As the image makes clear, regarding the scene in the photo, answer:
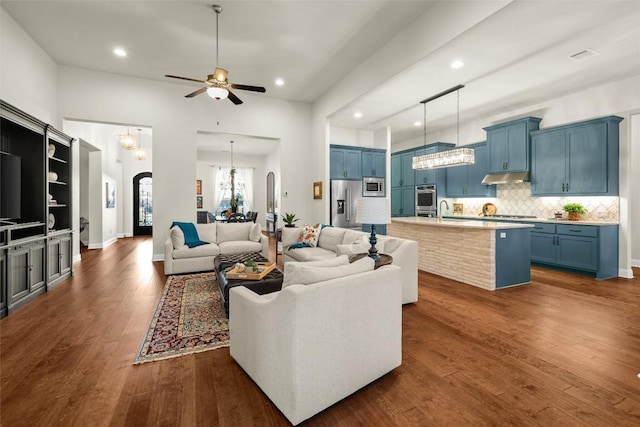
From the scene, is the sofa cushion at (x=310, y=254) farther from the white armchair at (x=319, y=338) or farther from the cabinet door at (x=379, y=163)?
the cabinet door at (x=379, y=163)

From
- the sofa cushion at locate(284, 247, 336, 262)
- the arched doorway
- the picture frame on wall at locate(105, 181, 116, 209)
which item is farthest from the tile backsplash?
the arched doorway

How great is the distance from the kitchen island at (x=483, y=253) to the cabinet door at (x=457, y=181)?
3168 millimetres

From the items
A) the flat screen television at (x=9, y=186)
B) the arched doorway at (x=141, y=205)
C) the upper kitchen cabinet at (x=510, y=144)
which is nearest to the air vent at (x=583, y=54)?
the upper kitchen cabinet at (x=510, y=144)

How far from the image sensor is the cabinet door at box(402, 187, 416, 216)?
8.77 metres

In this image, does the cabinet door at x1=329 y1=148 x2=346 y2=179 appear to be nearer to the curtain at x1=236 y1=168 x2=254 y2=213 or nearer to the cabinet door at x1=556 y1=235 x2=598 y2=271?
the cabinet door at x1=556 y1=235 x2=598 y2=271

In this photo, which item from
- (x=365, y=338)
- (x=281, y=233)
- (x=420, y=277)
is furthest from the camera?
(x=281, y=233)

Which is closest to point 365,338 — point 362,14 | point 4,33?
point 362,14

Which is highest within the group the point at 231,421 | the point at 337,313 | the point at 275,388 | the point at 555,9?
the point at 555,9

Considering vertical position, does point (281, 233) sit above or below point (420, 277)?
above

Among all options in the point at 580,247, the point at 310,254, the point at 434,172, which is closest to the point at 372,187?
the point at 434,172

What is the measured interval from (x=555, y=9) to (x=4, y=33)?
668 cm

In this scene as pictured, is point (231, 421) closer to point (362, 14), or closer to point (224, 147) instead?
point (362, 14)

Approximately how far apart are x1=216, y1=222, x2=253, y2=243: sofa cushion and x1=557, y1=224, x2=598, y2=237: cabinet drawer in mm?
5826

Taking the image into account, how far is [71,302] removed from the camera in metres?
3.80
